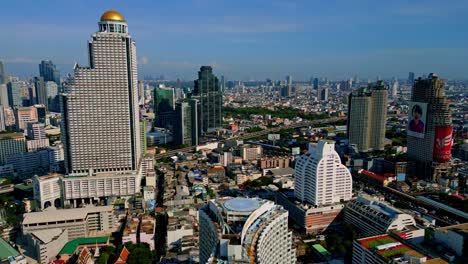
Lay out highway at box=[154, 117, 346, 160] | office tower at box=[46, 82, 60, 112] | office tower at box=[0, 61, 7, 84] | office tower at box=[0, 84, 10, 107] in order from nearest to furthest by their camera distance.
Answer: highway at box=[154, 117, 346, 160] < office tower at box=[0, 84, 10, 107] < office tower at box=[46, 82, 60, 112] < office tower at box=[0, 61, 7, 84]

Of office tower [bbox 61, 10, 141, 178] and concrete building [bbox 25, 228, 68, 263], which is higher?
office tower [bbox 61, 10, 141, 178]

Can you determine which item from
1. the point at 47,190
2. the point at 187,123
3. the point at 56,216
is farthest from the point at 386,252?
the point at 187,123

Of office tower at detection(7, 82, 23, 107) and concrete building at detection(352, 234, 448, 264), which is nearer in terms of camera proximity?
concrete building at detection(352, 234, 448, 264)

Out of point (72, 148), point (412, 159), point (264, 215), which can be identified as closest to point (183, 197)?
point (72, 148)

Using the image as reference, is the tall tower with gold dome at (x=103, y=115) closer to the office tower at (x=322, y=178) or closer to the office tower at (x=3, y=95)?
the office tower at (x=322, y=178)

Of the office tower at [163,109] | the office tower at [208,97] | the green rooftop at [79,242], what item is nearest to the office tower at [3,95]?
the office tower at [163,109]

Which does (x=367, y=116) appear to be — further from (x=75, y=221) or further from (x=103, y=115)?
(x=75, y=221)

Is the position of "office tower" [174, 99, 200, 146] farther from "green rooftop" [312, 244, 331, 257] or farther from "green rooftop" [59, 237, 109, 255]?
"green rooftop" [312, 244, 331, 257]

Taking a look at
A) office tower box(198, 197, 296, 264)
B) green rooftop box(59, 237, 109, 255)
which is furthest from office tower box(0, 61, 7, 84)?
office tower box(198, 197, 296, 264)
